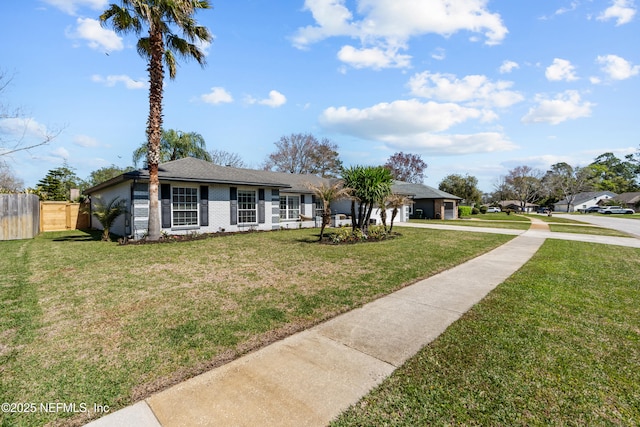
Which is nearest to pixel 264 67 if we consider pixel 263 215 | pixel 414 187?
pixel 263 215

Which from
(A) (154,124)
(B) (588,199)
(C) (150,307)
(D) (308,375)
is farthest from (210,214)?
(B) (588,199)

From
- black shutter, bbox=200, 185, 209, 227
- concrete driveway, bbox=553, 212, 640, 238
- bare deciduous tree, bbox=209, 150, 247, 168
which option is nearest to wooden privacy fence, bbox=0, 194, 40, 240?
black shutter, bbox=200, 185, 209, 227

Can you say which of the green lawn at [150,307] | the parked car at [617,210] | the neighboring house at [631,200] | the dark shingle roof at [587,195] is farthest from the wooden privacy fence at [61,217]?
the dark shingle roof at [587,195]

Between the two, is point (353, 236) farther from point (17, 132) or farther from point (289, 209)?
point (17, 132)

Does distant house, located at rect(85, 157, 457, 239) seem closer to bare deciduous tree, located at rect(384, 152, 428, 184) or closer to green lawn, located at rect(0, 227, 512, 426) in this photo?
green lawn, located at rect(0, 227, 512, 426)

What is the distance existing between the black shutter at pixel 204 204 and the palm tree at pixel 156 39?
2339 millimetres

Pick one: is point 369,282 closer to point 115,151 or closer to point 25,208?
point 25,208

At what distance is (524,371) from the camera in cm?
290

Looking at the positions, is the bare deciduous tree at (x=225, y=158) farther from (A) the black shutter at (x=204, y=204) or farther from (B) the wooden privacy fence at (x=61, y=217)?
(A) the black shutter at (x=204, y=204)

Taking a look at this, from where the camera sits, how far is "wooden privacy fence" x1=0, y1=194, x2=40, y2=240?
41.1 ft

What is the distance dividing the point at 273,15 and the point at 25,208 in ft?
46.9

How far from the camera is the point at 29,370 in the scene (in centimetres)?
291

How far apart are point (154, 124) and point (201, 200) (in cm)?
390

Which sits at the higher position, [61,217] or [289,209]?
[289,209]
